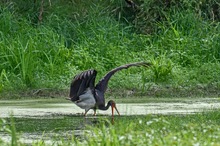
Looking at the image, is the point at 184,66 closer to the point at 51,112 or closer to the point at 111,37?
the point at 111,37

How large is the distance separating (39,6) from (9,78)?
3.16 m

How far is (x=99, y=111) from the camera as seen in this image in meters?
10.9

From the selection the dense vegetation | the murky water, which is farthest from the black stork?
the dense vegetation

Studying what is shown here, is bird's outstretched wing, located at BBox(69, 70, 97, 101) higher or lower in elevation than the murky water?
higher

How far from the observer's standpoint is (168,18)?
13.8 m

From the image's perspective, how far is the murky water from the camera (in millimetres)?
9570

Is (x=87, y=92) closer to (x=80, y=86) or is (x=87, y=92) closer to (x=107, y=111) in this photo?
(x=80, y=86)

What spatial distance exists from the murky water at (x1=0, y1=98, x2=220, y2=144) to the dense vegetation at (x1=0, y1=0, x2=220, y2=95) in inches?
38.4

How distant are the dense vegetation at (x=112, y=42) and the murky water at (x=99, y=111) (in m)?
0.98

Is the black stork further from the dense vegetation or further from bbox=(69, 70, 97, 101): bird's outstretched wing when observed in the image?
the dense vegetation

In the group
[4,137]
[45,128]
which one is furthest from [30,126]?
[4,137]

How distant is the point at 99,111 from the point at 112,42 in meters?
2.78

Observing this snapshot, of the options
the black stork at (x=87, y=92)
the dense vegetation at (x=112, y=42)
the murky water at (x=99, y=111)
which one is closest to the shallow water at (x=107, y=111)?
the murky water at (x=99, y=111)

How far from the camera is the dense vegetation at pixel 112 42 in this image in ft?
39.9
